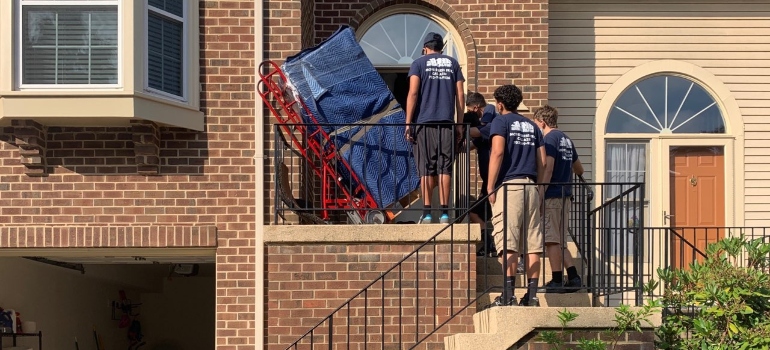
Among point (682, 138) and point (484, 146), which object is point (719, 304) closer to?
point (484, 146)

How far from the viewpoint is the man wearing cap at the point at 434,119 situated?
411 inches

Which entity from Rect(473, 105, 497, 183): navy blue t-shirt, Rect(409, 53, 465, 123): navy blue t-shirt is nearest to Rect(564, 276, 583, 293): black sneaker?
Rect(473, 105, 497, 183): navy blue t-shirt

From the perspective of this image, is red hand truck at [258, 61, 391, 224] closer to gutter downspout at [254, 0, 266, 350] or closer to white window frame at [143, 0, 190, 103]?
gutter downspout at [254, 0, 266, 350]

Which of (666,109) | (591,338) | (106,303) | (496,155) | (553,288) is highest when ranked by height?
(666,109)

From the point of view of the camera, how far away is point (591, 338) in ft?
29.2

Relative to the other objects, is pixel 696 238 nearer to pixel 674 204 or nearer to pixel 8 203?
pixel 674 204

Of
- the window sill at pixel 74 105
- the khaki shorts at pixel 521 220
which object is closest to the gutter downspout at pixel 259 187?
the window sill at pixel 74 105

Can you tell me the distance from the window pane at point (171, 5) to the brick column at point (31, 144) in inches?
60.9

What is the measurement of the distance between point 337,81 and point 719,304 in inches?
164

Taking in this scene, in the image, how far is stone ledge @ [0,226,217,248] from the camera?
1101 centimetres

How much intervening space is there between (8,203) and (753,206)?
311 inches

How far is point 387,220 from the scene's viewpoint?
11070 mm

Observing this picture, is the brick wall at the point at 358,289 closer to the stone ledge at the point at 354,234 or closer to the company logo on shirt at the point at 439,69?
the stone ledge at the point at 354,234

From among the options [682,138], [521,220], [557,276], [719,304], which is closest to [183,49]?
[521,220]
